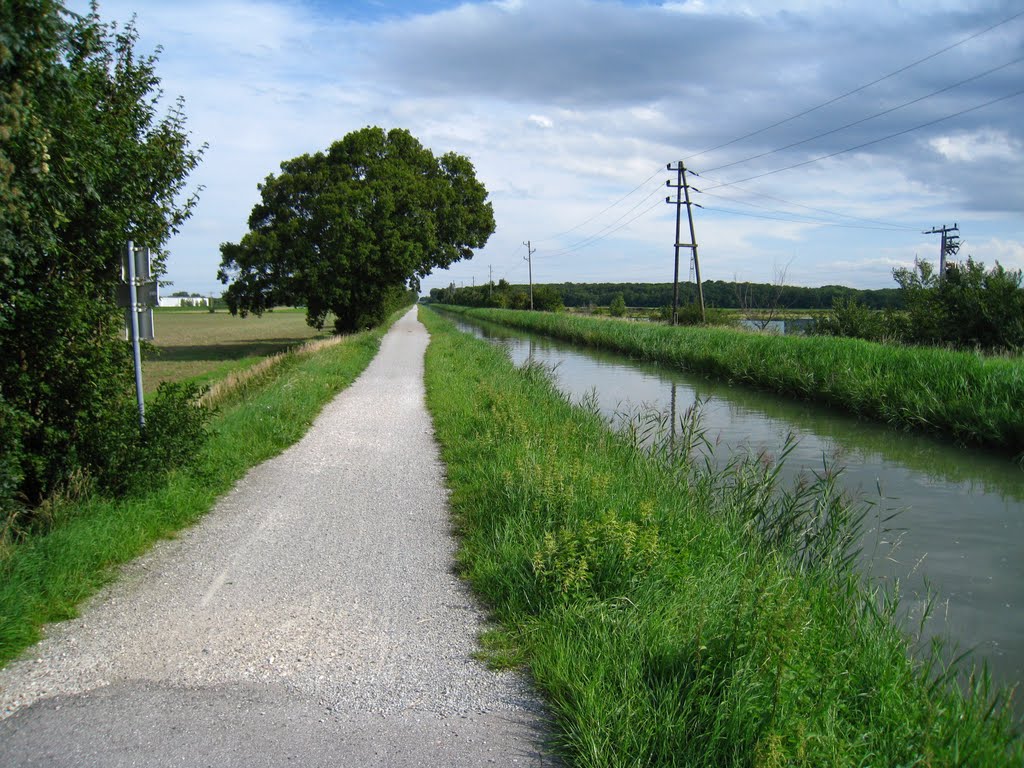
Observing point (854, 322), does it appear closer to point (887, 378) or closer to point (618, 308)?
point (887, 378)

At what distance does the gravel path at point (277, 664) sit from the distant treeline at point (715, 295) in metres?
25.5

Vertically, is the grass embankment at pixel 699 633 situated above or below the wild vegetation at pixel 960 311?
below

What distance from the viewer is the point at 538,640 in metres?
4.01

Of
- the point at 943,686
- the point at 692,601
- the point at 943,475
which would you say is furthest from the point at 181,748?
the point at 943,475

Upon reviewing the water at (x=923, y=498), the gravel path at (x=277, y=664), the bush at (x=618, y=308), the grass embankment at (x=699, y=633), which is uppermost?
the bush at (x=618, y=308)

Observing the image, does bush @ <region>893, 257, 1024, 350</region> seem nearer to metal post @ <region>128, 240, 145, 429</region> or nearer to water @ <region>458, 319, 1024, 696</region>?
water @ <region>458, 319, 1024, 696</region>

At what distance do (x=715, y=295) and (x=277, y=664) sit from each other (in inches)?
2472

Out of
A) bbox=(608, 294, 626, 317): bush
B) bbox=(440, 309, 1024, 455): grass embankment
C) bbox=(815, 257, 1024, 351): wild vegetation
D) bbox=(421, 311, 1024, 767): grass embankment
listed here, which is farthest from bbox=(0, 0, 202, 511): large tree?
bbox=(608, 294, 626, 317): bush

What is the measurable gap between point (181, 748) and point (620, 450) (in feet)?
20.4

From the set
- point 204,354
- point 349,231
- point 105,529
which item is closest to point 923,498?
point 105,529

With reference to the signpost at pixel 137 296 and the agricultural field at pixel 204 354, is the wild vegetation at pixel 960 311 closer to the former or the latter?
the signpost at pixel 137 296

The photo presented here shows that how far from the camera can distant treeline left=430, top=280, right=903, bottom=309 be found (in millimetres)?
33156

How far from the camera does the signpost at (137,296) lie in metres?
6.91

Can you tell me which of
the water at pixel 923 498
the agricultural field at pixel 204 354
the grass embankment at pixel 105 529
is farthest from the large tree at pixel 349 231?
the grass embankment at pixel 105 529
